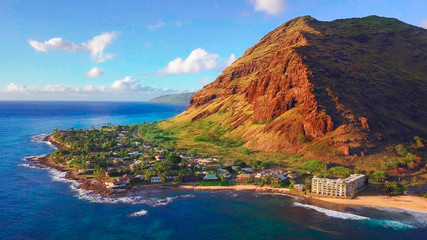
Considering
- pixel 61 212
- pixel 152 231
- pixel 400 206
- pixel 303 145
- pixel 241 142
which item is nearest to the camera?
pixel 152 231

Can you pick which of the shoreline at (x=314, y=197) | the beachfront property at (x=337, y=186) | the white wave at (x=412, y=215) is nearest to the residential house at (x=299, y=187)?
the shoreline at (x=314, y=197)

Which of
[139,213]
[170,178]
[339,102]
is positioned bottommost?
[139,213]

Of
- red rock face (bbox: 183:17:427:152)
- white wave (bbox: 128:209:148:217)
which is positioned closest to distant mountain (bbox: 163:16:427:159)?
red rock face (bbox: 183:17:427:152)

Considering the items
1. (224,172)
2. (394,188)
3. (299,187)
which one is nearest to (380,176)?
(394,188)

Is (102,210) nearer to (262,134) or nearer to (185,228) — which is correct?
(185,228)

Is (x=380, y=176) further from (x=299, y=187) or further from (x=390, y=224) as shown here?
(x=390, y=224)

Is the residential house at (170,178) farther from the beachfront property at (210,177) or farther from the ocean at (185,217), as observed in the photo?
the beachfront property at (210,177)

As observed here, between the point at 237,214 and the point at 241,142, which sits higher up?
the point at 241,142

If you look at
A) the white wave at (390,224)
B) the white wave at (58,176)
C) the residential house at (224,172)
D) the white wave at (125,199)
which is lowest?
the white wave at (125,199)

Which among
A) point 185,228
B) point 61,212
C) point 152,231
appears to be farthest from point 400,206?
point 61,212
